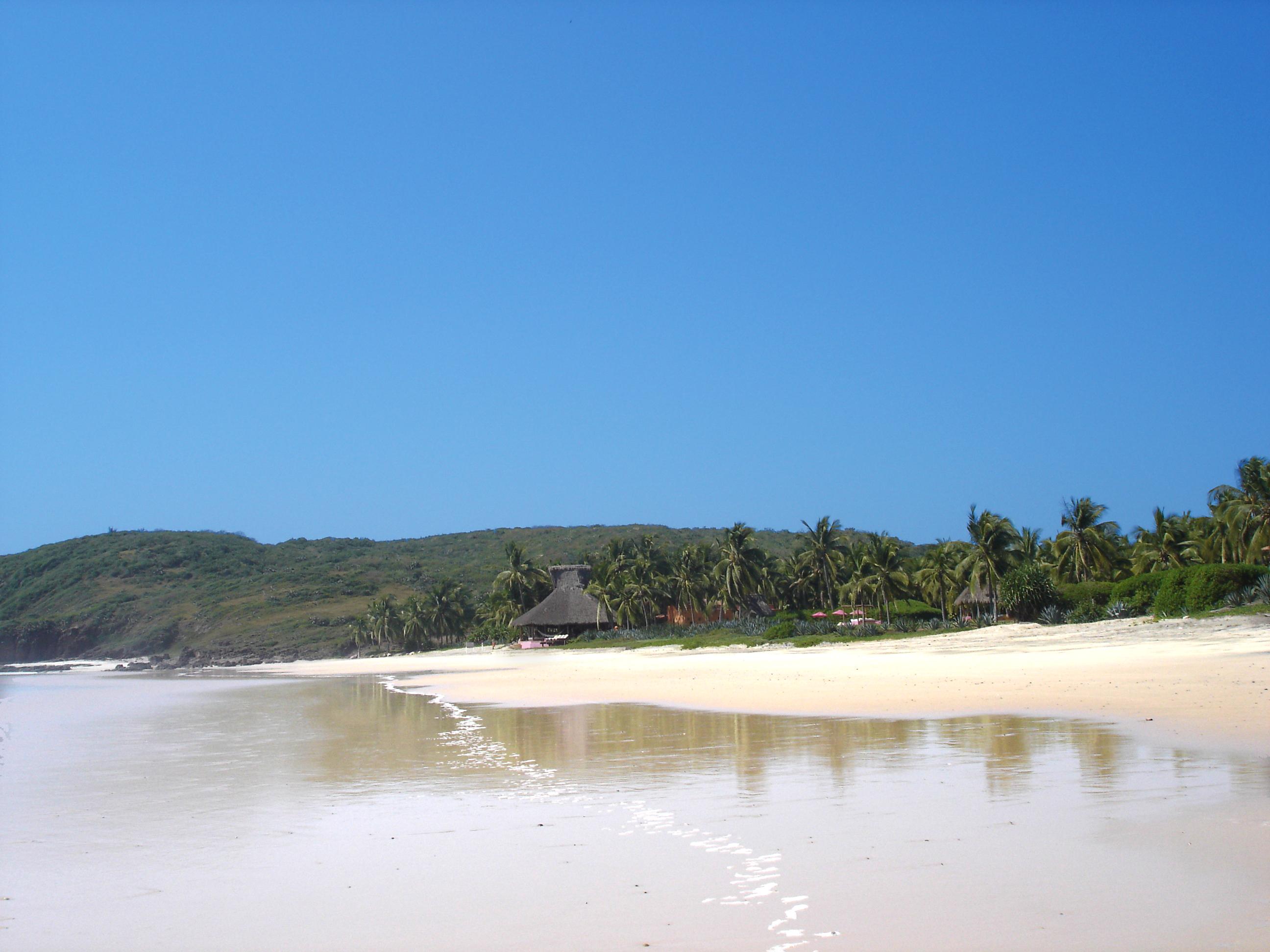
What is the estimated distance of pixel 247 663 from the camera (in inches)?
3361

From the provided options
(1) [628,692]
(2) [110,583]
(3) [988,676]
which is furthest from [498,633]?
(2) [110,583]

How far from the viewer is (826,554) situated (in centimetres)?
6284

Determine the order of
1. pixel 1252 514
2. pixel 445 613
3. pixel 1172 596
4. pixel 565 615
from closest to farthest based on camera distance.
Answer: pixel 1172 596, pixel 1252 514, pixel 565 615, pixel 445 613

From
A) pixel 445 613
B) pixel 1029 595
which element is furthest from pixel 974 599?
pixel 445 613

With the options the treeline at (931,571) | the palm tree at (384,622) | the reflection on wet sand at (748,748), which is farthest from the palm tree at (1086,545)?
the palm tree at (384,622)

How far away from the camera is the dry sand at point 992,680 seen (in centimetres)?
1362

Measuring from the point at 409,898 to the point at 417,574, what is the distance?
412ft

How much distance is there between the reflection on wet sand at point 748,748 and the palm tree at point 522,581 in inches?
2312

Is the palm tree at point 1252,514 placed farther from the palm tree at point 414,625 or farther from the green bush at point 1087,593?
the palm tree at point 414,625

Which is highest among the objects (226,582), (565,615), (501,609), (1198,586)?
(226,582)

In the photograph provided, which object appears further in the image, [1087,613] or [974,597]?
[974,597]

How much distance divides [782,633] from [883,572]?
12.6 metres

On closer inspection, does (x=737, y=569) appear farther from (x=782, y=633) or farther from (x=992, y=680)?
(x=992, y=680)

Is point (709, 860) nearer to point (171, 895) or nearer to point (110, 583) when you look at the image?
point (171, 895)
